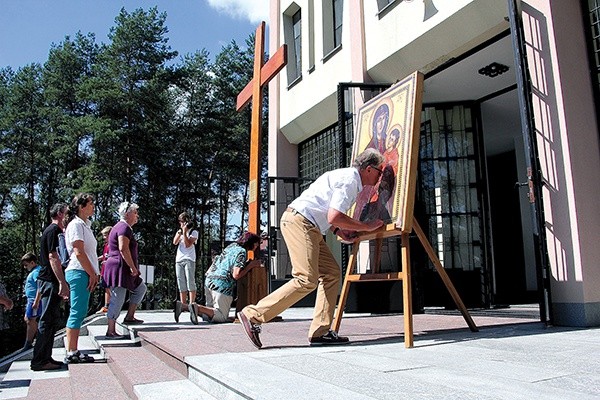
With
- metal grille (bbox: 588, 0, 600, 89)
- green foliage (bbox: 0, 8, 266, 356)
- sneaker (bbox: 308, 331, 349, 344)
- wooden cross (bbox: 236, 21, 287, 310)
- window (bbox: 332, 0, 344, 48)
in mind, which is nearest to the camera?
sneaker (bbox: 308, 331, 349, 344)

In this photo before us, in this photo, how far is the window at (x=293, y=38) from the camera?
39.5ft

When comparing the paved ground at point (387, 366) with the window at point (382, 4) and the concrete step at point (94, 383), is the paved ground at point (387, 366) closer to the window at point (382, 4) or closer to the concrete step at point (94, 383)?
the concrete step at point (94, 383)

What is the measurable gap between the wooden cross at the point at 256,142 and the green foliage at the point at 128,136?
60.9 ft

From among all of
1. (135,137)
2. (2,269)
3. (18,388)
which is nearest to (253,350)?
(18,388)

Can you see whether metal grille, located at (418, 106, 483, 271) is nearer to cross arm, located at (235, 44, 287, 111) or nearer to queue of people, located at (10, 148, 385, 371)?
cross arm, located at (235, 44, 287, 111)

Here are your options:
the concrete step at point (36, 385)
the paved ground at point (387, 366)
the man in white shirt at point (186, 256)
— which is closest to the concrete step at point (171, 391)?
the paved ground at point (387, 366)

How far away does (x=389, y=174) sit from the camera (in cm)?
430

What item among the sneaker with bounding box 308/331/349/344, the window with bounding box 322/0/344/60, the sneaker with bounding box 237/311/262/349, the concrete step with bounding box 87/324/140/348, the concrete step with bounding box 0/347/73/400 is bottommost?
the concrete step with bounding box 0/347/73/400

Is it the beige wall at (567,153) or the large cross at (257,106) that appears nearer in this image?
the beige wall at (567,153)

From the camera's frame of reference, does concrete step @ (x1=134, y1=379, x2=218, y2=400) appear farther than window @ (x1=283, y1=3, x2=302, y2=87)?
No

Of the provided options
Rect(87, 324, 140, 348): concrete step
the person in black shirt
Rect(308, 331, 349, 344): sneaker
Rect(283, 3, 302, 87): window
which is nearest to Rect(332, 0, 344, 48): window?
Rect(283, 3, 302, 87): window

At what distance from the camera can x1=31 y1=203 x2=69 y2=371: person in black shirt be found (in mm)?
4672

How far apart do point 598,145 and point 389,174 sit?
257 centimetres

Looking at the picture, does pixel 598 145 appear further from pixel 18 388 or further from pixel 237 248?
pixel 18 388
